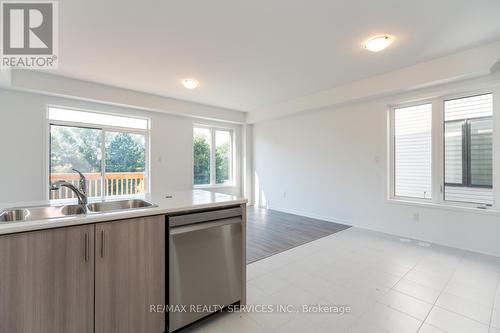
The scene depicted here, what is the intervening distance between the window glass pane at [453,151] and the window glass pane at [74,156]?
6244mm

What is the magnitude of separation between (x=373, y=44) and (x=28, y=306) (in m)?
3.83

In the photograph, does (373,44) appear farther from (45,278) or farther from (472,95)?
(45,278)

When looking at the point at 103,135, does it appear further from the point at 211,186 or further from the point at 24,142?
the point at 211,186

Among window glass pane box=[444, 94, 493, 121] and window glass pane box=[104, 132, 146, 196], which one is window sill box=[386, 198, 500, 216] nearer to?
window glass pane box=[444, 94, 493, 121]

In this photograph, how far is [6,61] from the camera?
3.12 m

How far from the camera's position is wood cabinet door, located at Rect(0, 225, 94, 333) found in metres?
1.13

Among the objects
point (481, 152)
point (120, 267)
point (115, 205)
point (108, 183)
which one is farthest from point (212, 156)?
point (481, 152)

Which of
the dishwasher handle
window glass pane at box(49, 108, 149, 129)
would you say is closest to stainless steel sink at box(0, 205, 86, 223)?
the dishwasher handle

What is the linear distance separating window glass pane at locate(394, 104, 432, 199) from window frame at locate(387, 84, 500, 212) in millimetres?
63

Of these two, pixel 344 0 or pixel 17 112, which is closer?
pixel 344 0

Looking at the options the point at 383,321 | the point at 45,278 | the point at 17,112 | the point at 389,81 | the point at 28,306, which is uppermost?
the point at 389,81

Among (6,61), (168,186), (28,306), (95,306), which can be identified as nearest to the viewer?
(28,306)

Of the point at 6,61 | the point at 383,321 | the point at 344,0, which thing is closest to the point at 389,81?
the point at 344,0

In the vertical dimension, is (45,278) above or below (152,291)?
above
